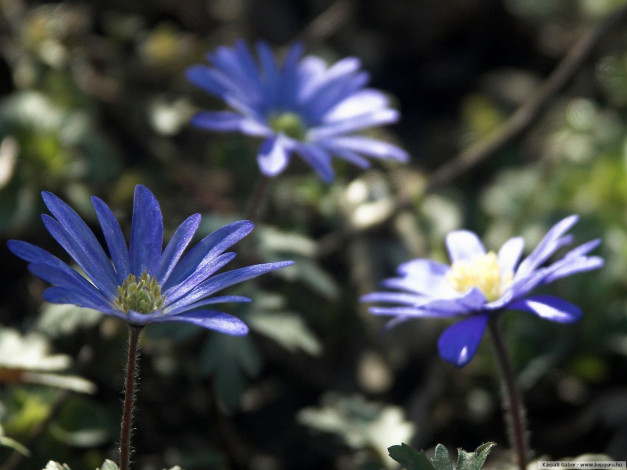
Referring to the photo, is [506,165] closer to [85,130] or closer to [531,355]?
[531,355]

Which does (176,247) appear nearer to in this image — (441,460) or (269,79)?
(441,460)

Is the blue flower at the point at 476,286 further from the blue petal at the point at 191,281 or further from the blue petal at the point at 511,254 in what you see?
the blue petal at the point at 191,281

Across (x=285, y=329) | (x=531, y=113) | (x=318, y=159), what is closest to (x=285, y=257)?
(x=285, y=329)

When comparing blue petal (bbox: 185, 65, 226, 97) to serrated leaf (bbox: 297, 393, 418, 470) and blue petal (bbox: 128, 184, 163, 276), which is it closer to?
blue petal (bbox: 128, 184, 163, 276)

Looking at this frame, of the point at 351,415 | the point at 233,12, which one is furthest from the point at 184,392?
the point at 233,12

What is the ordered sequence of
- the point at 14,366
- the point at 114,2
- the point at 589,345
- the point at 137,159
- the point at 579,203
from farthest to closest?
the point at 114,2 → the point at 137,159 → the point at 579,203 → the point at 589,345 → the point at 14,366

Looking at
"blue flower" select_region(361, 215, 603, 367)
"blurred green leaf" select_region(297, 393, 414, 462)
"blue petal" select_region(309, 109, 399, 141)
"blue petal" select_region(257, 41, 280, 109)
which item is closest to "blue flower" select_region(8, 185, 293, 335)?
"blue flower" select_region(361, 215, 603, 367)
